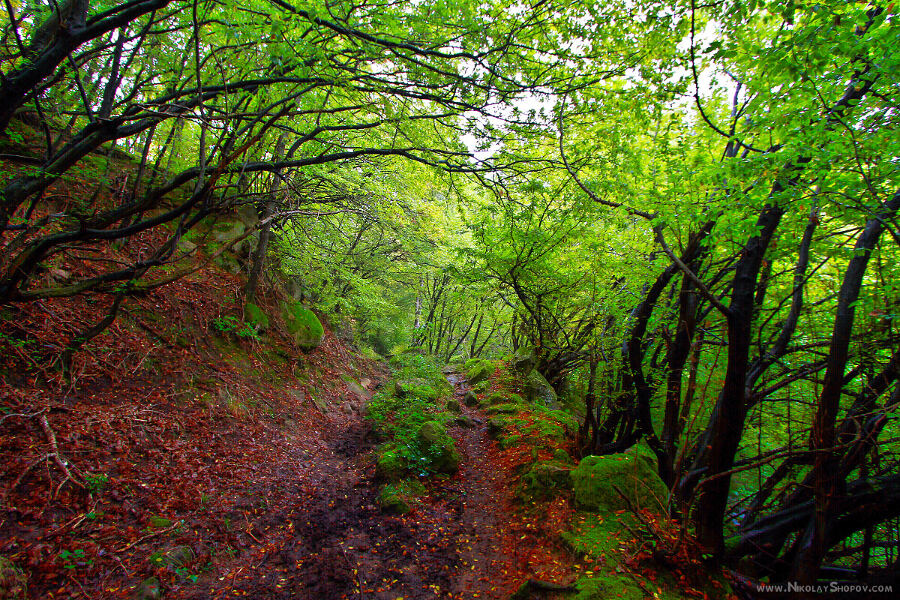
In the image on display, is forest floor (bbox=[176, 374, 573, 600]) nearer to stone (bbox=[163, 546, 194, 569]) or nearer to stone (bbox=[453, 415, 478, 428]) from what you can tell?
stone (bbox=[163, 546, 194, 569])

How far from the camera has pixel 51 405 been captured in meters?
4.23

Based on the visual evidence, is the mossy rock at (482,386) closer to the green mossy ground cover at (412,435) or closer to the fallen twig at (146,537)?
the green mossy ground cover at (412,435)

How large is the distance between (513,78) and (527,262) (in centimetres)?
437

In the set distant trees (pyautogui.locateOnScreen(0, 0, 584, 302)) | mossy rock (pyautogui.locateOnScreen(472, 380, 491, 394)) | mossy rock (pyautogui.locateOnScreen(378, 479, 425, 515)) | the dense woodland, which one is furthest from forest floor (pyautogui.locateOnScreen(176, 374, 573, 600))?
mossy rock (pyautogui.locateOnScreen(472, 380, 491, 394))

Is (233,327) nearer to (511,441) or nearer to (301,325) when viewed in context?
(301,325)

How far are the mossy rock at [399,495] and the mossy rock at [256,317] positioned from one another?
17.7ft

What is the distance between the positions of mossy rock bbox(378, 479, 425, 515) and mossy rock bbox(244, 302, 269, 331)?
17.7 feet

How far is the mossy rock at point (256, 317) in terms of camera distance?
28.9 ft

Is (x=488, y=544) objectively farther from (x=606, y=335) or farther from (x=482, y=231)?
(x=482, y=231)

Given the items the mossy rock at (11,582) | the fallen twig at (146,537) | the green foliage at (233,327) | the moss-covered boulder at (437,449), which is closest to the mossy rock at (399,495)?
the moss-covered boulder at (437,449)

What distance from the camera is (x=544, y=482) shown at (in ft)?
18.9

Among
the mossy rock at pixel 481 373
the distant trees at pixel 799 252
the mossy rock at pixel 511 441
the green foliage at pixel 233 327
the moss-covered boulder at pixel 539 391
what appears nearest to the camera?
the distant trees at pixel 799 252

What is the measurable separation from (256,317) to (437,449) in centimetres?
565

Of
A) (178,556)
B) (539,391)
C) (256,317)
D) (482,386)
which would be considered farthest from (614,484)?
(482,386)
